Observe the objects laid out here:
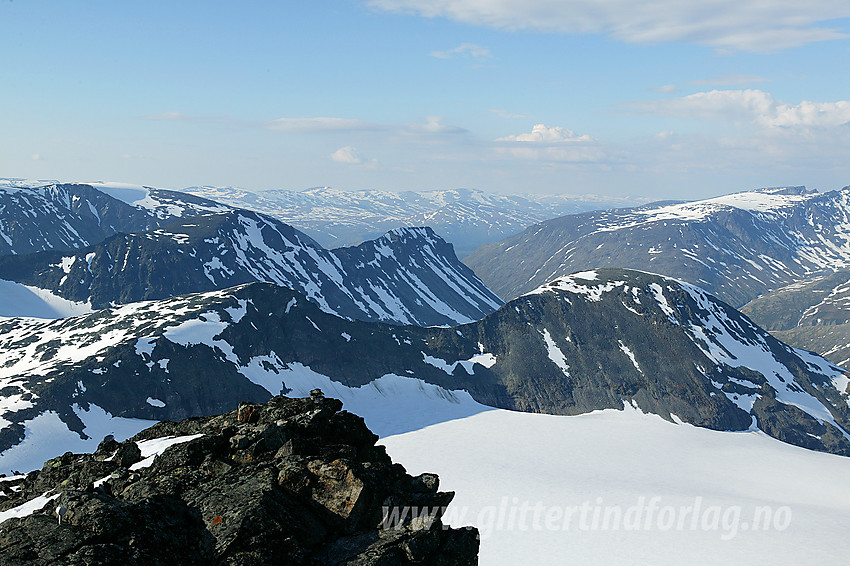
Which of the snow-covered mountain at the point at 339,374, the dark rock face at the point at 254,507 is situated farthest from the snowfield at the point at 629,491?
the dark rock face at the point at 254,507

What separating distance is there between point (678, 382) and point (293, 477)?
182024mm

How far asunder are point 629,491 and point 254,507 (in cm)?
7210

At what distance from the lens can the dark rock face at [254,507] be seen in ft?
63.4

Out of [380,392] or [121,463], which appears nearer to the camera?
[121,463]

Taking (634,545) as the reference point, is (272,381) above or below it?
below

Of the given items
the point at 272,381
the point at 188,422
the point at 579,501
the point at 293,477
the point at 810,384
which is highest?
the point at 293,477

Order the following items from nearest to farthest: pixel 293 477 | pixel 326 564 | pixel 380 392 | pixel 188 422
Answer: pixel 326 564
pixel 293 477
pixel 188 422
pixel 380 392

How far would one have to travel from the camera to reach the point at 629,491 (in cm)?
8006

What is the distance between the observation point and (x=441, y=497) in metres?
24.9

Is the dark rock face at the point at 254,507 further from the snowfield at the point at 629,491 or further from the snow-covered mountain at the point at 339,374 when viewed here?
the snow-covered mountain at the point at 339,374

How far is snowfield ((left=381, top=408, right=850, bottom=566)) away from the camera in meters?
59.2

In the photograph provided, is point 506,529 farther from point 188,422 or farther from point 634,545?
point 188,422

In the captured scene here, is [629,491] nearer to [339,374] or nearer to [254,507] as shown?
[254,507]

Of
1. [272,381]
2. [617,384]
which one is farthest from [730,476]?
[272,381]
